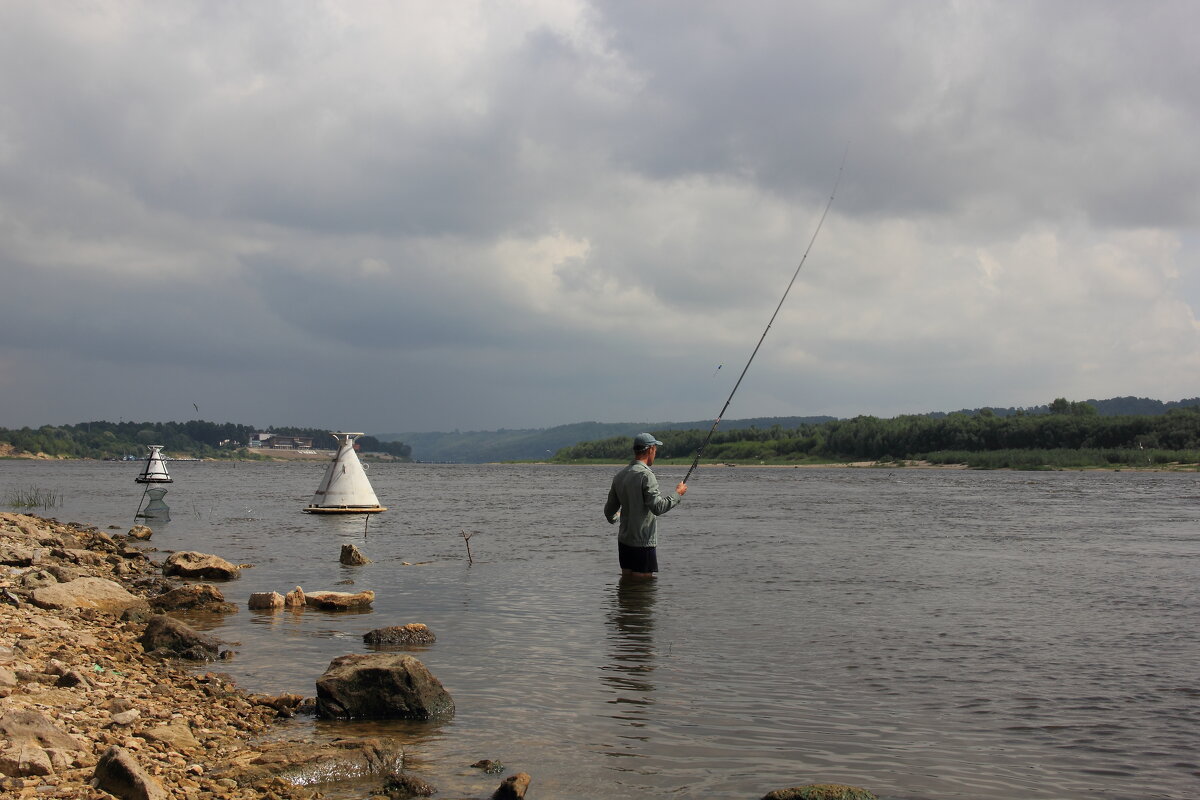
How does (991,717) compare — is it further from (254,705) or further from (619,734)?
(254,705)

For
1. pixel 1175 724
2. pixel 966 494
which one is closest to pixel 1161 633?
pixel 1175 724

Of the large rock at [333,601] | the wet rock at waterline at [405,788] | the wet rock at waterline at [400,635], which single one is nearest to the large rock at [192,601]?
the large rock at [333,601]

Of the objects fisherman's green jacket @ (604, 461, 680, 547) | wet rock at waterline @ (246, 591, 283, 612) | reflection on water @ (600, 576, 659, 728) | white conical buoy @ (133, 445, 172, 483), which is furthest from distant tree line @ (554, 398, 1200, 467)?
wet rock at waterline @ (246, 591, 283, 612)

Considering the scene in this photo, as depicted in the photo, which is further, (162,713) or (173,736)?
(162,713)

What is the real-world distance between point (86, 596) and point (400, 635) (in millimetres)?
4549

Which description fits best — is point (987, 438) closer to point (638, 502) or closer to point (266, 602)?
point (638, 502)

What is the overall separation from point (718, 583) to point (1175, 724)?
932 centimetres

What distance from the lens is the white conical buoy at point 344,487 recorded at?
29.6 metres

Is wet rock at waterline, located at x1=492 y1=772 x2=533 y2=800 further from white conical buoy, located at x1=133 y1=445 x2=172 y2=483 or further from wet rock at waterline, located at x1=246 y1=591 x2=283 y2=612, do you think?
white conical buoy, located at x1=133 y1=445 x2=172 y2=483

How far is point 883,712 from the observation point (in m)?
8.39

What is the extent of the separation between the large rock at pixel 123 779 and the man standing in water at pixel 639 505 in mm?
8442

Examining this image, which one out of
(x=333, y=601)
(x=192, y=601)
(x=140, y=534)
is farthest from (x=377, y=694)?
(x=140, y=534)

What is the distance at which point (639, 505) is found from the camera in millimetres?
13945

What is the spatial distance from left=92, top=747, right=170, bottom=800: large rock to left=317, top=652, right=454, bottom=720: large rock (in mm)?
2651
